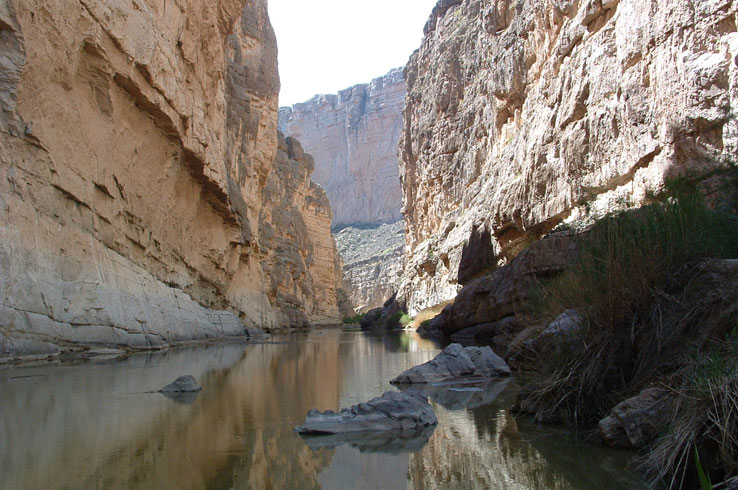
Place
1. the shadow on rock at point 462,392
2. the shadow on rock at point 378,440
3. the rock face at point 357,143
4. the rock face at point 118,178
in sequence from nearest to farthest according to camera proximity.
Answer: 1. the shadow on rock at point 378,440
2. the shadow on rock at point 462,392
3. the rock face at point 118,178
4. the rock face at point 357,143

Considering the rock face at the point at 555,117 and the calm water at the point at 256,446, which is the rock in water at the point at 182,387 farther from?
the rock face at the point at 555,117

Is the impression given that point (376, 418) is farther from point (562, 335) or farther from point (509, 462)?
point (562, 335)

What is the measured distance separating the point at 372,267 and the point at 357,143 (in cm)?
4400

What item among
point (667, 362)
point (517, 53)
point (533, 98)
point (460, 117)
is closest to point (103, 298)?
point (667, 362)

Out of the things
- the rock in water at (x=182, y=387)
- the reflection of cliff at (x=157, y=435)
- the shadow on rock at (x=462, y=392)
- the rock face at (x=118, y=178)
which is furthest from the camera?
the rock face at (x=118, y=178)

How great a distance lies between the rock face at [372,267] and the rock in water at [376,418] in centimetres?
7452

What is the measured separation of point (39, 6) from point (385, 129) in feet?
377

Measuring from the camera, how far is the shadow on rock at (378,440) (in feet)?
15.0

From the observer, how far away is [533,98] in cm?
2880

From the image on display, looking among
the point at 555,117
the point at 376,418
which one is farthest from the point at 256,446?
the point at 555,117

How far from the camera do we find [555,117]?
2311 cm

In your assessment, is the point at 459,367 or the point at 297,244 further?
the point at 297,244

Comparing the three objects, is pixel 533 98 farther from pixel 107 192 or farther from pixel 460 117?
pixel 107 192

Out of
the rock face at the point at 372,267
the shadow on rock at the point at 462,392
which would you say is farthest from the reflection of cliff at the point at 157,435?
the rock face at the point at 372,267
